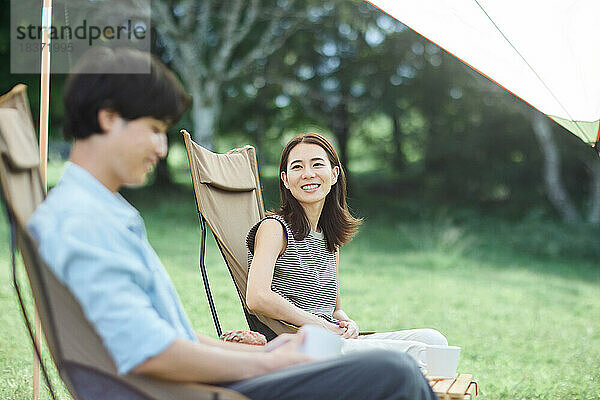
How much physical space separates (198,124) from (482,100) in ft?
15.9

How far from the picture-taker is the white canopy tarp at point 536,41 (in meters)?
2.88

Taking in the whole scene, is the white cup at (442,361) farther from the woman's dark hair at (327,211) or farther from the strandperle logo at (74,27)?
the strandperle logo at (74,27)

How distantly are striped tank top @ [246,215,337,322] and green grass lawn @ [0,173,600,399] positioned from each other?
137 centimetres

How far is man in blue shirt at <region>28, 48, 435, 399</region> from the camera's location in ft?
4.29

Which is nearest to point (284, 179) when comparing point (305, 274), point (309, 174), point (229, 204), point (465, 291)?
point (309, 174)

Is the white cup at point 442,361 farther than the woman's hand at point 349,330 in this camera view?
No

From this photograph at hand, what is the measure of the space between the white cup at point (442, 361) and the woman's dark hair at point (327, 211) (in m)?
0.63

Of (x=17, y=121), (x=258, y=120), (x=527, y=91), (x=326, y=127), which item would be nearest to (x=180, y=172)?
(x=258, y=120)

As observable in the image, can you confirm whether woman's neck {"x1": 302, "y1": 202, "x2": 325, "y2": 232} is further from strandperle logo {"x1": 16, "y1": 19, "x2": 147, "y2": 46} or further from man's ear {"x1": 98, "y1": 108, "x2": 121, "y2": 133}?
strandperle logo {"x1": 16, "y1": 19, "x2": 147, "y2": 46}

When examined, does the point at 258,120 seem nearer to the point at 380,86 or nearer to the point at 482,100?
the point at 380,86

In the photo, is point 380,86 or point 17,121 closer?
point 17,121

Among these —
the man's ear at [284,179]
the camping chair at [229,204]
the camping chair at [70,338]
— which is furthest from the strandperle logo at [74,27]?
the camping chair at [70,338]

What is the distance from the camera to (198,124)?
11625 millimetres

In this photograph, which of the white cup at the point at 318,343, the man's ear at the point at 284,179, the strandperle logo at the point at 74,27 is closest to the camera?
the white cup at the point at 318,343
